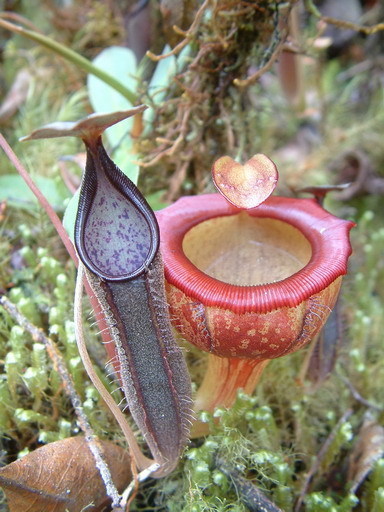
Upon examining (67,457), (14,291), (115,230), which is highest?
(115,230)

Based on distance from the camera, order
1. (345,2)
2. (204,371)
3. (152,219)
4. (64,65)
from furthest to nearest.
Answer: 1. (345,2)
2. (64,65)
3. (204,371)
4. (152,219)

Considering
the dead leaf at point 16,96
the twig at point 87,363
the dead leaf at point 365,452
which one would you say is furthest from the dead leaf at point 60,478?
the dead leaf at point 16,96

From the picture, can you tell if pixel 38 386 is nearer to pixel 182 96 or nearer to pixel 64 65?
pixel 182 96

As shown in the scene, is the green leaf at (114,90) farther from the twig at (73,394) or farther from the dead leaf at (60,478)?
the dead leaf at (60,478)

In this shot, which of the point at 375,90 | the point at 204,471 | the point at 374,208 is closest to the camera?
the point at 204,471

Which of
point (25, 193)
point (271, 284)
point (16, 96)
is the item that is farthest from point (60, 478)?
point (16, 96)

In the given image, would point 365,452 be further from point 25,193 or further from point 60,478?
point 25,193

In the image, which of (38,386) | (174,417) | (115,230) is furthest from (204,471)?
(115,230)
